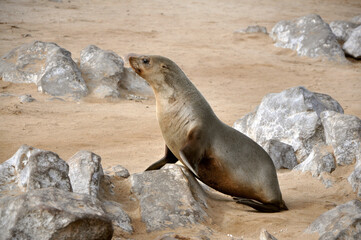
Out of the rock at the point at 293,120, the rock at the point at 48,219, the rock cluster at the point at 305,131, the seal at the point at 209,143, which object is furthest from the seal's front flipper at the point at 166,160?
the rock at the point at 48,219

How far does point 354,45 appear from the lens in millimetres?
12922

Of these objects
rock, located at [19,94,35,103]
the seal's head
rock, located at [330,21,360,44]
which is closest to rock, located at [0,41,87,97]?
rock, located at [19,94,35,103]

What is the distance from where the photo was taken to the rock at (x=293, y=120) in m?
6.32

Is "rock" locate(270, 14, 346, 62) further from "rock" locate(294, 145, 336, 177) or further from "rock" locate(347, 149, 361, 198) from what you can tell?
"rock" locate(347, 149, 361, 198)

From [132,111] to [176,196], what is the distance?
15.3ft

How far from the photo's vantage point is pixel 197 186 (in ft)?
14.2

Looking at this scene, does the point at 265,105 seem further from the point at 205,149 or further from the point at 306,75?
the point at 306,75

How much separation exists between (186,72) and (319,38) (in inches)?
157

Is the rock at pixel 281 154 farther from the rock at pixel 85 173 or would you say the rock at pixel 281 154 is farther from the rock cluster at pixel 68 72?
the rock cluster at pixel 68 72

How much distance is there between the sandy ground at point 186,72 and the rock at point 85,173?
→ 34 centimetres

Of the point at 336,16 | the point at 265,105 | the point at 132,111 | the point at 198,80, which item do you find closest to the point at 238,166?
the point at 265,105

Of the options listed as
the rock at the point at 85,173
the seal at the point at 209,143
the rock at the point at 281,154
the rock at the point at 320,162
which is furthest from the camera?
the rock at the point at 281,154

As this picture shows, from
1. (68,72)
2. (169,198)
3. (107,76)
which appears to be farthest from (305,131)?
(68,72)

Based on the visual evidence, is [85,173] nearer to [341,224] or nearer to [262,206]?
[262,206]
